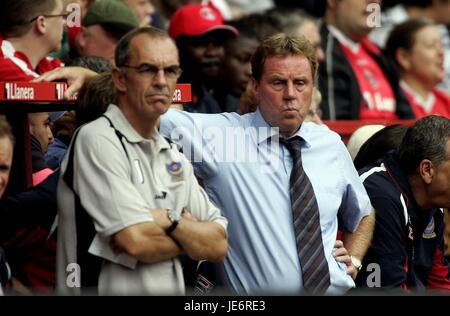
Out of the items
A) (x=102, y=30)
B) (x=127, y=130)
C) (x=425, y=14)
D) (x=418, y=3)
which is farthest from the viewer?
(x=418, y=3)

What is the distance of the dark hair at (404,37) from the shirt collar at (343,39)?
98 centimetres

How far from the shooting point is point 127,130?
4.93 meters

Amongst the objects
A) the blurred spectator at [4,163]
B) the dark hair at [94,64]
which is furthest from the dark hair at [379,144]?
the blurred spectator at [4,163]

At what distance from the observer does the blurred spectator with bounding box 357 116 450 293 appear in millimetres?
6176

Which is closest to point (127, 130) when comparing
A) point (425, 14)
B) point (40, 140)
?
point (40, 140)

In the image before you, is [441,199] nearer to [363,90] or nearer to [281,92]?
[281,92]

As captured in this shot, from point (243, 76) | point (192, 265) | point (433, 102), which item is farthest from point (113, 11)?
point (433, 102)

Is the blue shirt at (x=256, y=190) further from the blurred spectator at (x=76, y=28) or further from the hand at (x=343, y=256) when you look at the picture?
the blurred spectator at (x=76, y=28)

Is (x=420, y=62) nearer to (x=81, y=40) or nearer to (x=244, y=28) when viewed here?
(x=244, y=28)

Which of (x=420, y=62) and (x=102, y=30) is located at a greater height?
(x=102, y=30)

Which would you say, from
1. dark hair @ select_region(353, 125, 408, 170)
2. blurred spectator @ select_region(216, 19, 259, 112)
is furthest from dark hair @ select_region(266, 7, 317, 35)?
dark hair @ select_region(353, 125, 408, 170)

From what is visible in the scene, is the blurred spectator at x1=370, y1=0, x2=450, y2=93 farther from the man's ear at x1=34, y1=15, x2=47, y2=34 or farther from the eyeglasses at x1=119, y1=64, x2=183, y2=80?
the eyeglasses at x1=119, y1=64, x2=183, y2=80

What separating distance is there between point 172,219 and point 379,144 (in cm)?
239

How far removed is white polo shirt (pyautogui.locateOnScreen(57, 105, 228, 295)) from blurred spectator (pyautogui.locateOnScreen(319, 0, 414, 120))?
409 cm
